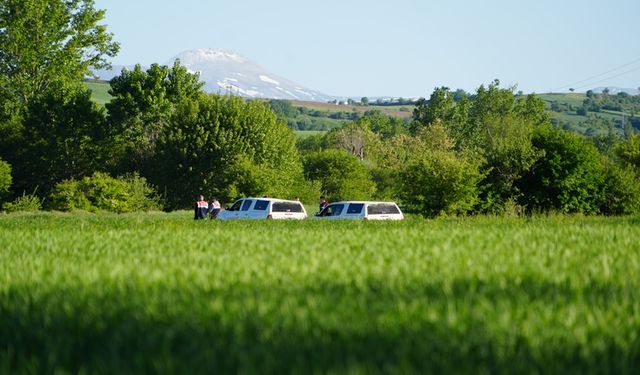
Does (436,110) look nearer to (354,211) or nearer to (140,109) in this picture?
(140,109)

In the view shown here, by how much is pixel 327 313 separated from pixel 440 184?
A: 128ft

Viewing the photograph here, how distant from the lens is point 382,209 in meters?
35.2

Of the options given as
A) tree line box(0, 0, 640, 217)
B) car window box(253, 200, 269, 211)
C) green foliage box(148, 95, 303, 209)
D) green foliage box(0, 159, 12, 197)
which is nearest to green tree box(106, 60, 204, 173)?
tree line box(0, 0, 640, 217)

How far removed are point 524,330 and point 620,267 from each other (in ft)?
13.5

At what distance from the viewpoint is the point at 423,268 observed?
Answer: 10.3 meters

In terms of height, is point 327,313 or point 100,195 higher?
point 327,313

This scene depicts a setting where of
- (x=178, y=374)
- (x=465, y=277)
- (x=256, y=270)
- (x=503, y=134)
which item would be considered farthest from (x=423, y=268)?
(x=503, y=134)

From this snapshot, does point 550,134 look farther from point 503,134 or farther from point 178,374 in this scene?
point 178,374

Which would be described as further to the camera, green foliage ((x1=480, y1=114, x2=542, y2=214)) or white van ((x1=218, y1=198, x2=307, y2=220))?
green foliage ((x1=480, y1=114, x2=542, y2=214))

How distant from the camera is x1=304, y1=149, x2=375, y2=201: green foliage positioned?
80938 millimetres

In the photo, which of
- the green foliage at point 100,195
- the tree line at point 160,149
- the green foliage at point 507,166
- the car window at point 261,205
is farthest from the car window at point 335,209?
the green foliage at point 100,195

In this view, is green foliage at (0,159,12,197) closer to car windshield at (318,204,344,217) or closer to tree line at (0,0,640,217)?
tree line at (0,0,640,217)

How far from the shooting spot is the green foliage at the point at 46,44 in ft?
223

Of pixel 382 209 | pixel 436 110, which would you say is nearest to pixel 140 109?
pixel 382 209
